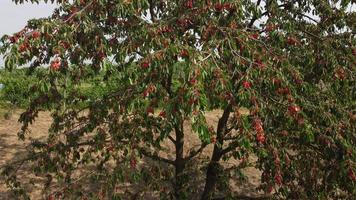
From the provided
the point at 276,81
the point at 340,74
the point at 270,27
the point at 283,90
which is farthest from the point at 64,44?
the point at 340,74

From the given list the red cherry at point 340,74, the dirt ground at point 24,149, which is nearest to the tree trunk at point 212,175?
the dirt ground at point 24,149

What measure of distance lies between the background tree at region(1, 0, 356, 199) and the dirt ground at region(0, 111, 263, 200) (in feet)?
15.7

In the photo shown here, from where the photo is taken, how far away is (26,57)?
6.07 meters

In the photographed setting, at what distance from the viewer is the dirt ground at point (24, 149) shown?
1295cm

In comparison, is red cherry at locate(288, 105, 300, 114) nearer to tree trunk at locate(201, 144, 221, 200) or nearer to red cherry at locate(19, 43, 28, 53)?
red cherry at locate(19, 43, 28, 53)

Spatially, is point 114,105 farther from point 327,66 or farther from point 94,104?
point 327,66

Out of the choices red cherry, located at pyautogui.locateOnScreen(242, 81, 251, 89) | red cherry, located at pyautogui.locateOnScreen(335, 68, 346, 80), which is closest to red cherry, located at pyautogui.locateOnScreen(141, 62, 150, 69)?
red cherry, located at pyautogui.locateOnScreen(242, 81, 251, 89)

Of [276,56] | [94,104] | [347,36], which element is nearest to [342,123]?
[276,56]

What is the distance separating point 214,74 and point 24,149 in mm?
10062

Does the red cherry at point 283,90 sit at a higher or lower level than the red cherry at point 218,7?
lower

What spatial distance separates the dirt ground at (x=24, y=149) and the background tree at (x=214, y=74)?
4793mm

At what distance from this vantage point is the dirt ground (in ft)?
42.5

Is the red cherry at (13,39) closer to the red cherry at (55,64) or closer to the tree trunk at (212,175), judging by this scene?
the red cherry at (55,64)

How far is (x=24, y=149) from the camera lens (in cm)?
1405
